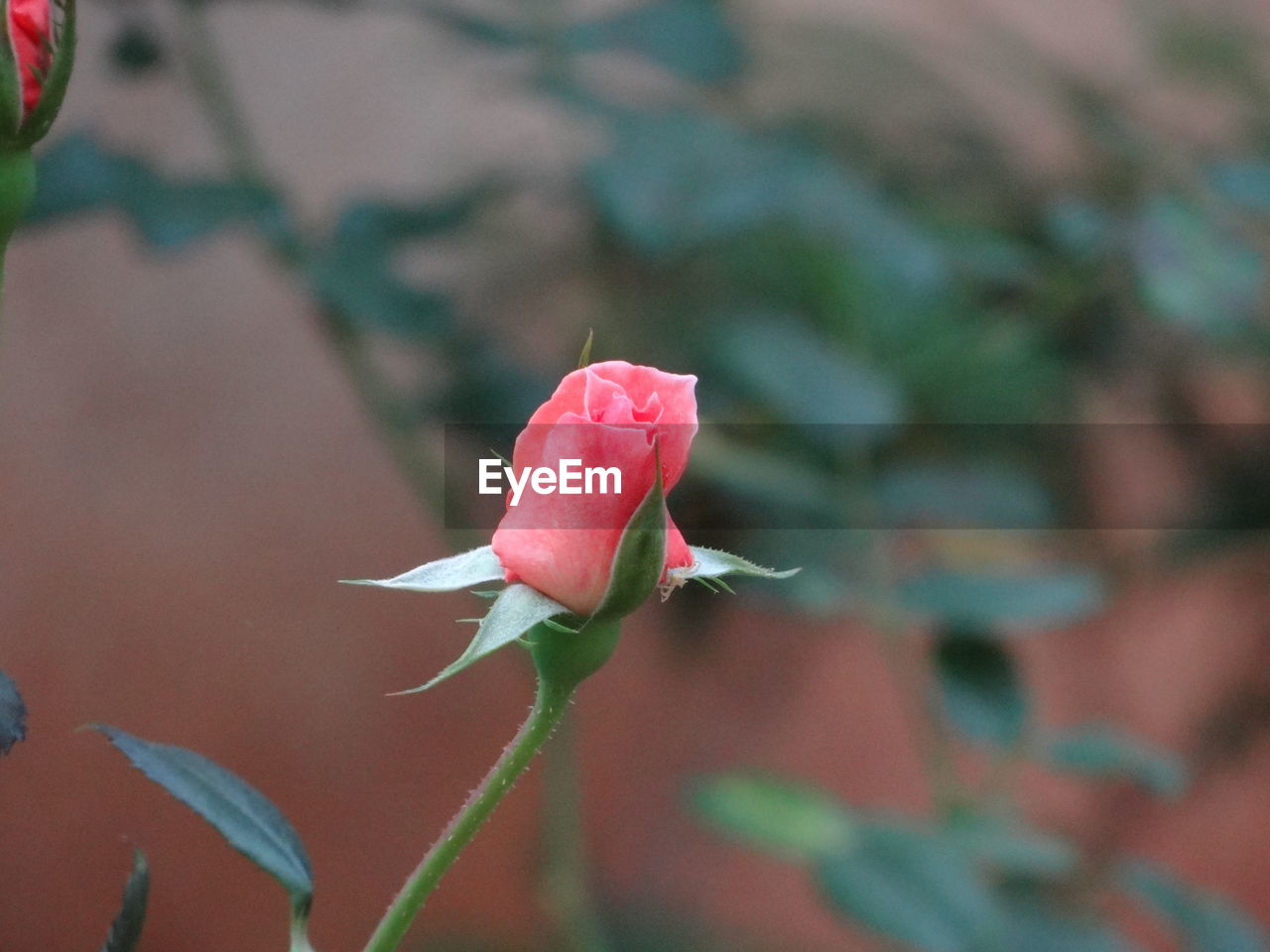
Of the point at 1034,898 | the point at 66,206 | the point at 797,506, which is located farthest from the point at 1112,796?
the point at 66,206

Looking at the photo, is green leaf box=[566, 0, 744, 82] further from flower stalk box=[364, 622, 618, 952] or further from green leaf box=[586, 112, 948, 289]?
flower stalk box=[364, 622, 618, 952]

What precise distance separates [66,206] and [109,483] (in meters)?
→ 0.28

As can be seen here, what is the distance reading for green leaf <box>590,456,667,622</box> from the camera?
0.18 meters

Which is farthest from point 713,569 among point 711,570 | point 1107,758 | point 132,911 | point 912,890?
point 1107,758

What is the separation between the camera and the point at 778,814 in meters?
0.61

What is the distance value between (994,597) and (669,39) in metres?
0.34

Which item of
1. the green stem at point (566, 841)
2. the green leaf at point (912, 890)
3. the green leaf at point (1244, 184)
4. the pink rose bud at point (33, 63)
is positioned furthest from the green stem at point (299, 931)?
the green leaf at point (1244, 184)

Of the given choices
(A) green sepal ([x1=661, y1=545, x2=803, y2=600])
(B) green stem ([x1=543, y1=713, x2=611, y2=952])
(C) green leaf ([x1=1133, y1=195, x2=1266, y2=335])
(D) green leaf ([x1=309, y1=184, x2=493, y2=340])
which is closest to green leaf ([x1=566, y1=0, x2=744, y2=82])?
(D) green leaf ([x1=309, y1=184, x2=493, y2=340])

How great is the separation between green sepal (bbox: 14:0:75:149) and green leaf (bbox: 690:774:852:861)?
1.51ft

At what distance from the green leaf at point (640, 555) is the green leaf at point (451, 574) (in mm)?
19

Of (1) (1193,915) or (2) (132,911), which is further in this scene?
(1) (1193,915)

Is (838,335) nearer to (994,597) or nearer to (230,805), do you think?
(994,597)

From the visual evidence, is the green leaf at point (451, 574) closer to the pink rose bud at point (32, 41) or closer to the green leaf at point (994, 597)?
the pink rose bud at point (32, 41)

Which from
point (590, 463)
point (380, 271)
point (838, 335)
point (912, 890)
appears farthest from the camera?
point (838, 335)
